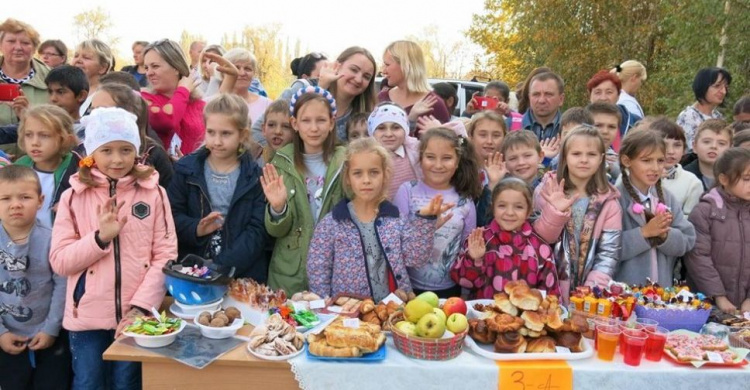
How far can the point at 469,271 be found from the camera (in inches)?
116

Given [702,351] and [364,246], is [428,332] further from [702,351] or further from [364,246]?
[702,351]

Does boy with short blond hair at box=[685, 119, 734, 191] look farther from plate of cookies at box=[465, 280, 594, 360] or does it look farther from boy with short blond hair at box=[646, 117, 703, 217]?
Result: plate of cookies at box=[465, 280, 594, 360]

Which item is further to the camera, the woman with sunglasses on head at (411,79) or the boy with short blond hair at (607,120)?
the woman with sunglasses on head at (411,79)

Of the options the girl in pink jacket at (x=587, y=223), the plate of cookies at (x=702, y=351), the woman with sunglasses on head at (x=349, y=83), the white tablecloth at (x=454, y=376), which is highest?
the woman with sunglasses on head at (x=349, y=83)

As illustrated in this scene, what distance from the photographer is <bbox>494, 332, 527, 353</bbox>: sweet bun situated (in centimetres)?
225

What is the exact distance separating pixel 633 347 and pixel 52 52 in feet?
20.0

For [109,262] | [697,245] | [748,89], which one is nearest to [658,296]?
[697,245]

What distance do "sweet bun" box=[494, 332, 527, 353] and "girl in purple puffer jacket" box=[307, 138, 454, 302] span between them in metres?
0.70

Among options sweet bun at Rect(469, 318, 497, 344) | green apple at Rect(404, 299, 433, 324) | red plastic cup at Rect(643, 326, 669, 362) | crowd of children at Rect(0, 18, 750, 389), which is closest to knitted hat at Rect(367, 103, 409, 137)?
crowd of children at Rect(0, 18, 750, 389)

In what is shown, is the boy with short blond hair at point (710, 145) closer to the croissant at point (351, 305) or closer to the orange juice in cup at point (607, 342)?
the orange juice in cup at point (607, 342)

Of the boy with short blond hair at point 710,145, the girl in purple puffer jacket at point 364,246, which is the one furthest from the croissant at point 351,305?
the boy with short blond hair at point 710,145

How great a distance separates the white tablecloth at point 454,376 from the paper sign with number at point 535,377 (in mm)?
30

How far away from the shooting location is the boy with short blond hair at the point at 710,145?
4.11 metres

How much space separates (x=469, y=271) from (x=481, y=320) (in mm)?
582
